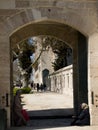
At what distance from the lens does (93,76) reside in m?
13.6

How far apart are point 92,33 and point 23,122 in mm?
3689

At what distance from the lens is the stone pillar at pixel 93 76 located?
1345 centimetres

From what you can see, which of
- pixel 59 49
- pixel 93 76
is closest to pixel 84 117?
pixel 93 76

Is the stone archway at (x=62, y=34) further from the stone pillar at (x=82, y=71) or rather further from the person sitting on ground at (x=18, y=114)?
the person sitting on ground at (x=18, y=114)

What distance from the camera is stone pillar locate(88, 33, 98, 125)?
13455 millimetres

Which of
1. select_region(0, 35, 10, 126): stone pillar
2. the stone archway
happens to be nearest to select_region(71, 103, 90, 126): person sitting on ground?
select_region(0, 35, 10, 126): stone pillar

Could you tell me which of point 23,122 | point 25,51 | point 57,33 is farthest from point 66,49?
point 23,122

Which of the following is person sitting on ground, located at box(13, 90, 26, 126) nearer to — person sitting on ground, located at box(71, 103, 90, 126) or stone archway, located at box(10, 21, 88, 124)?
person sitting on ground, located at box(71, 103, 90, 126)

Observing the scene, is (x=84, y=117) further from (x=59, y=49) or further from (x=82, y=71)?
(x=59, y=49)

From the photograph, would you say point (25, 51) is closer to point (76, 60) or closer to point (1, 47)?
point (76, 60)

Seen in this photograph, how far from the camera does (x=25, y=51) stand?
4556 centimetres

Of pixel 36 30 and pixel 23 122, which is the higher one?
pixel 36 30

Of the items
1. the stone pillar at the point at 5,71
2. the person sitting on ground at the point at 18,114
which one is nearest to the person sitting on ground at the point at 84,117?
the person sitting on ground at the point at 18,114

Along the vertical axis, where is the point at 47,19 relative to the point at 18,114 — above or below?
above
